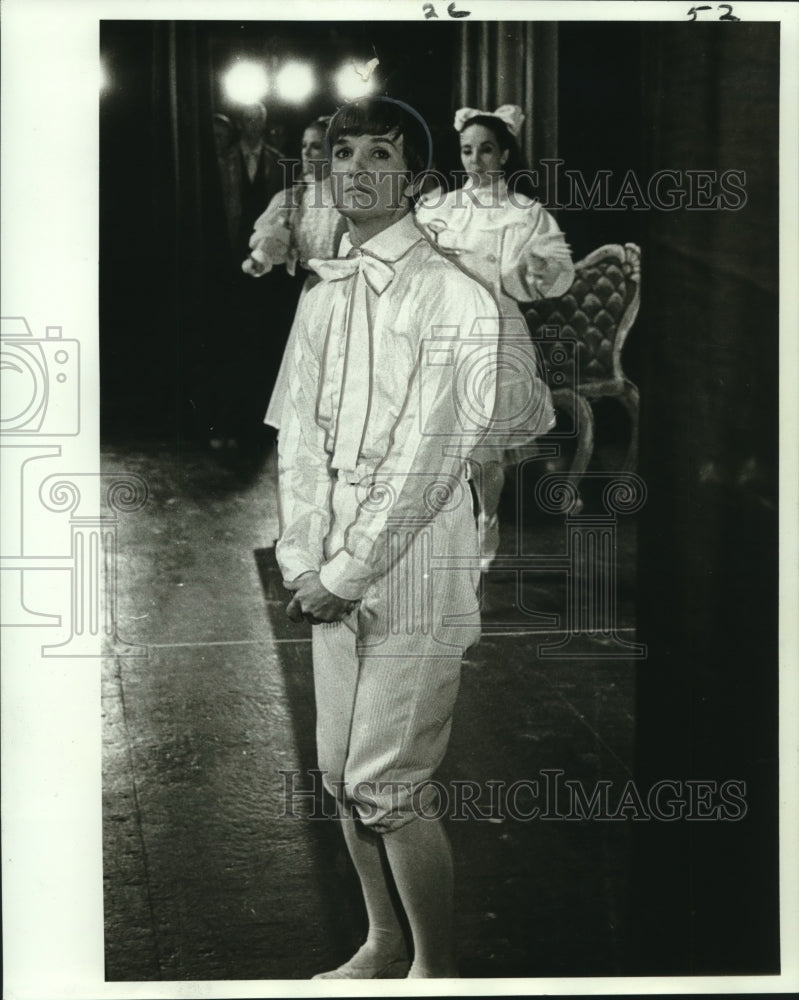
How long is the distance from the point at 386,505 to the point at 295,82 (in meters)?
1.10

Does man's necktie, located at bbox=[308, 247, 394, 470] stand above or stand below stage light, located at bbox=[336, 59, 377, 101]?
below

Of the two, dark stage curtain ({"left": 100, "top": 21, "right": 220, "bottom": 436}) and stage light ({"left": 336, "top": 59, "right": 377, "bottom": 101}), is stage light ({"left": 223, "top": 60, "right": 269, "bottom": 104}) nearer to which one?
dark stage curtain ({"left": 100, "top": 21, "right": 220, "bottom": 436})

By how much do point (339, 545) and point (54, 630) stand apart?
30.5 inches

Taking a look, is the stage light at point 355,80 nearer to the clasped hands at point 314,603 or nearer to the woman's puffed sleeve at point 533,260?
the woman's puffed sleeve at point 533,260

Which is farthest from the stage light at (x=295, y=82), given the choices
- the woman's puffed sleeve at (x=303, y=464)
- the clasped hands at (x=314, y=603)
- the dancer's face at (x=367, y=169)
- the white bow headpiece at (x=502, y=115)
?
the clasped hands at (x=314, y=603)

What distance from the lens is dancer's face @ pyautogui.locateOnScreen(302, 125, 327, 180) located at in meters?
3.08

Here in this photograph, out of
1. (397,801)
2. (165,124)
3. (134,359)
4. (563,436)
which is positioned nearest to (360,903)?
(397,801)

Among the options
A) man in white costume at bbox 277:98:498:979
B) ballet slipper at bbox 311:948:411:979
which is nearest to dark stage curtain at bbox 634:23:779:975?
man in white costume at bbox 277:98:498:979

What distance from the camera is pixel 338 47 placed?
3096 mm

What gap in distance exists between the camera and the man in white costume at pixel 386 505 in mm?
3080

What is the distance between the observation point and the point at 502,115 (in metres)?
3.07

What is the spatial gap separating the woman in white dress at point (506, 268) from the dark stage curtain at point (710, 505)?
0.87 feet

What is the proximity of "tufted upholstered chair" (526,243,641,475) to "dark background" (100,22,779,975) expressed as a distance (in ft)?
0.15

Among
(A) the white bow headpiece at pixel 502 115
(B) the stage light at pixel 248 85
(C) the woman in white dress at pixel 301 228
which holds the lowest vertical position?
(C) the woman in white dress at pixel 301 228
